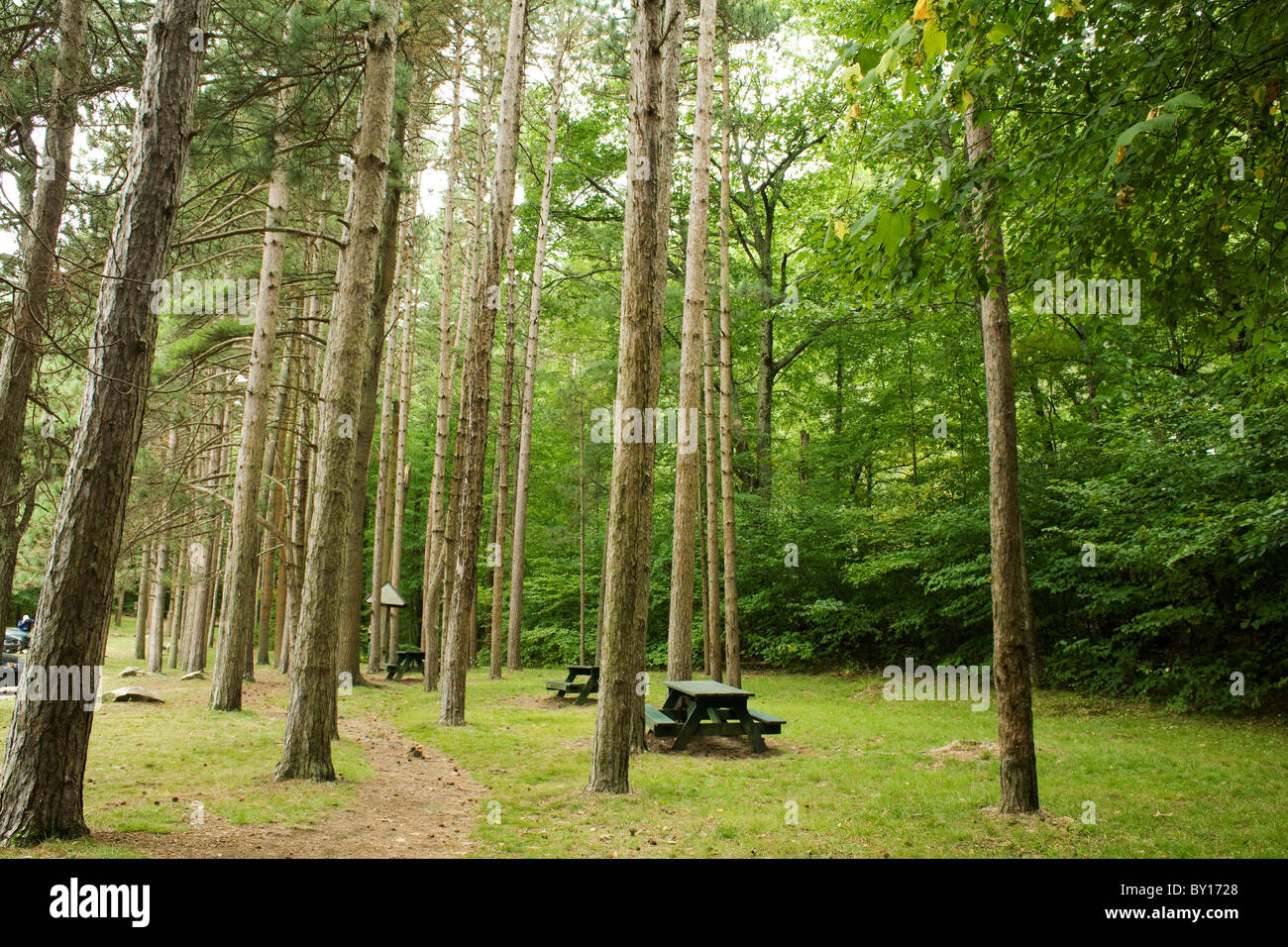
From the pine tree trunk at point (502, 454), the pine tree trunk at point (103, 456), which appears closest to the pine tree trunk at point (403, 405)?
the pine tree trunk at point (502, 454)

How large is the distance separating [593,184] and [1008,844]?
18.0 meters

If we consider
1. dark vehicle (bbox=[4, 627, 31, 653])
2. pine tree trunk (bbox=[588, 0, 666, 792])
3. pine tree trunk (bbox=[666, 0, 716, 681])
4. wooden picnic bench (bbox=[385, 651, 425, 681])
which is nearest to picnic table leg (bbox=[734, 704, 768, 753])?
pine tree trunk (bbox=[666, 0, 716, 681])

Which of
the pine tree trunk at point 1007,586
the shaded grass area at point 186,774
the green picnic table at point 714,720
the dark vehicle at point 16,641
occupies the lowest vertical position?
the dark vehicle at point 16,641

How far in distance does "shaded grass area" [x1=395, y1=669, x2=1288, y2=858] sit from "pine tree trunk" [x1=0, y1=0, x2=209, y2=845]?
8.71ft

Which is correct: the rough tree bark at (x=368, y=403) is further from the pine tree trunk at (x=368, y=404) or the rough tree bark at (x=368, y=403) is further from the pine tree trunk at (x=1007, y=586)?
the pine tree trunk at (x=1007, y=586)

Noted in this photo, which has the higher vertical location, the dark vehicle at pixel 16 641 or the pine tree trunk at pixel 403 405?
the pine tree trunk at pixel 403 405

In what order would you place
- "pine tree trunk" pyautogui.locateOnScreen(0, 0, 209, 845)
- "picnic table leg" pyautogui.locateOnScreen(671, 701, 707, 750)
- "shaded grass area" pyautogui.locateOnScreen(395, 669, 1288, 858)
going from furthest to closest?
"picnic table leg" pyautogui.locateOnScreen(671, 701, 707, 750), "shaded grass area" pyautogui.locateOnScreen(395, 669, 1288, 858), "pine tree trunk" pyautogui.locateOnScreen(0, 0, 209, 845)

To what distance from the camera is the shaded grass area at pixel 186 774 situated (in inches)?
200

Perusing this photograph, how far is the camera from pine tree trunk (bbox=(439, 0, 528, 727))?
9969 millimetres

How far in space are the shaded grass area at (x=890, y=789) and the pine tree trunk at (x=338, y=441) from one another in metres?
1.71

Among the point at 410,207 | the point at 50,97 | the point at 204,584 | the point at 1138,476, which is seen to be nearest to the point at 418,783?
the point at 50,97

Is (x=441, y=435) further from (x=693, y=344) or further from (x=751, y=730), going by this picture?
(x=751, y=730)

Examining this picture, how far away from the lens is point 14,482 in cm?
770

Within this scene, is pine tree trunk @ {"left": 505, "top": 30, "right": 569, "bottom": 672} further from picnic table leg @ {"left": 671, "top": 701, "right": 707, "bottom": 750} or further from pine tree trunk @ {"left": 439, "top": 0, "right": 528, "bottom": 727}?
picnic table leg @ {"left": 671, "top": 701, "right": 707, "bottom": 750}
